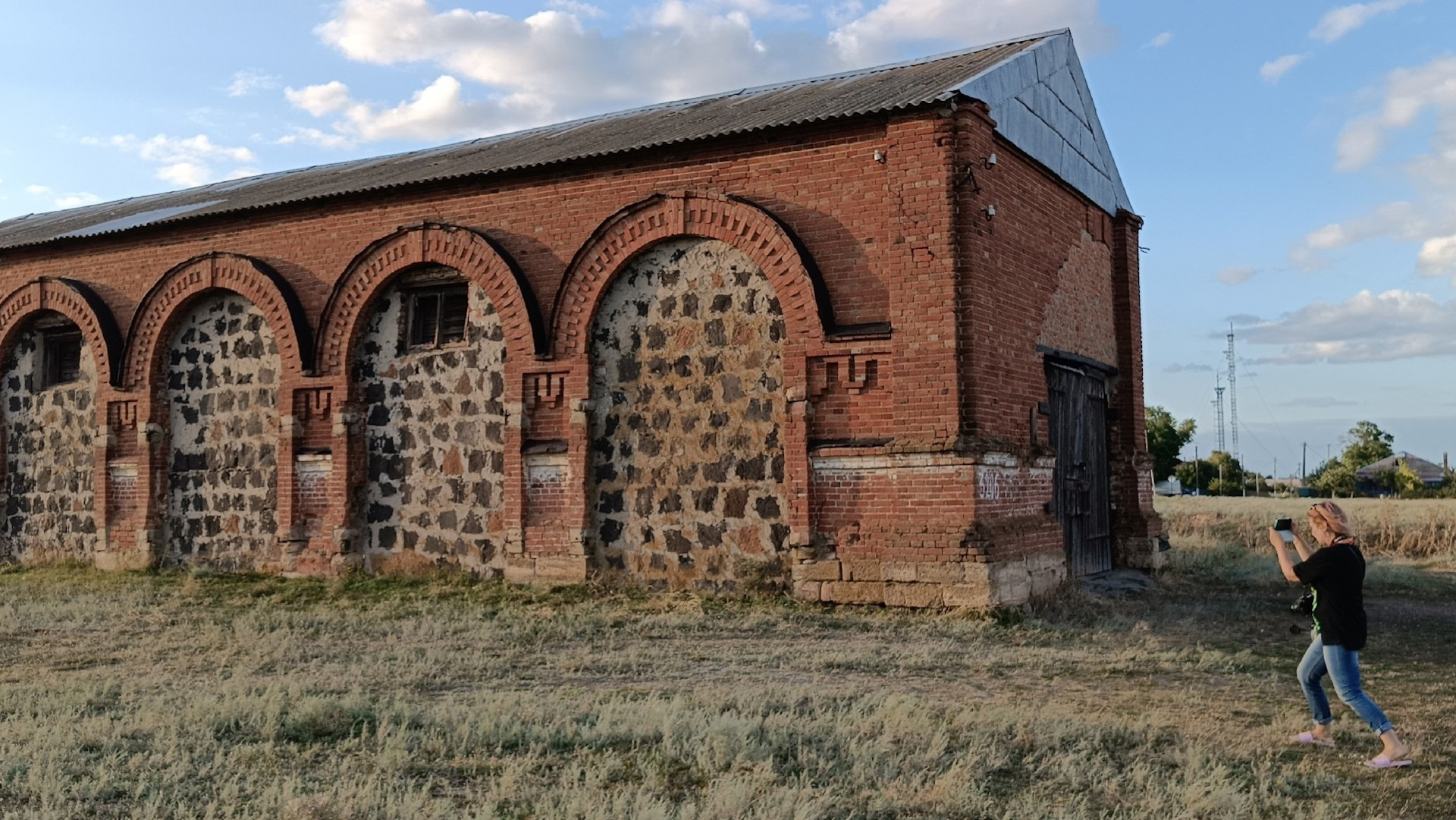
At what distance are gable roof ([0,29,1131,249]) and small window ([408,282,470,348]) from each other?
132 centimetres

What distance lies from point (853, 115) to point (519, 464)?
5.20m

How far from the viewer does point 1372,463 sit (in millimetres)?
63094

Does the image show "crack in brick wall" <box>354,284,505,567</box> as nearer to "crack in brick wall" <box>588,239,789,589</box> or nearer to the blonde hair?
"crack in brick wall" <box>588,239,789,589</box>

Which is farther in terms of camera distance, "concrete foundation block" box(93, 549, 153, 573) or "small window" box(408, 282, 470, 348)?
"concrete foundation block" box(93, 549, 153, 573)

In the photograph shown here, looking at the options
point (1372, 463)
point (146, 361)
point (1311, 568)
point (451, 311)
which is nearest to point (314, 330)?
point (451, 311)

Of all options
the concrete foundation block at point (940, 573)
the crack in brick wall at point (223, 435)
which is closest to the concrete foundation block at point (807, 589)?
the concrete foundation block at point (940, 573)

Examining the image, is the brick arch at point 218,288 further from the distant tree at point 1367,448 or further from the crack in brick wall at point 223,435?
the distant tree at point 1367,448

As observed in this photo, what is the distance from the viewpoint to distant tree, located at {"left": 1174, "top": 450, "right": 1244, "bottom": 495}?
6781 cm

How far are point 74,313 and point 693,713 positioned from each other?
13.6 m

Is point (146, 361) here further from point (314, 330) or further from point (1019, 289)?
point (1019, 289)

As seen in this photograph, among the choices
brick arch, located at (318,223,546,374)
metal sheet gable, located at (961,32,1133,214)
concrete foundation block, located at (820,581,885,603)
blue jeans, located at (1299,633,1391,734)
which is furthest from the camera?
brick arch, located at (318,223,546,374)

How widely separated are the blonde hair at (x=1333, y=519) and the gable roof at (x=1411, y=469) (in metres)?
61.4

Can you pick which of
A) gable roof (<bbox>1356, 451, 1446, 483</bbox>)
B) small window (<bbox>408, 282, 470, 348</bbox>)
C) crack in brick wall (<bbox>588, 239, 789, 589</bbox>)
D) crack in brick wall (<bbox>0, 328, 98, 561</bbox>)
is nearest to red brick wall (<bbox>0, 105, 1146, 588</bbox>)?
crack in brick wall (<bbox>588, 239, 789, 589</bbox>)

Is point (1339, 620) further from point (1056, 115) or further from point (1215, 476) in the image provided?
point (1215, 476)
